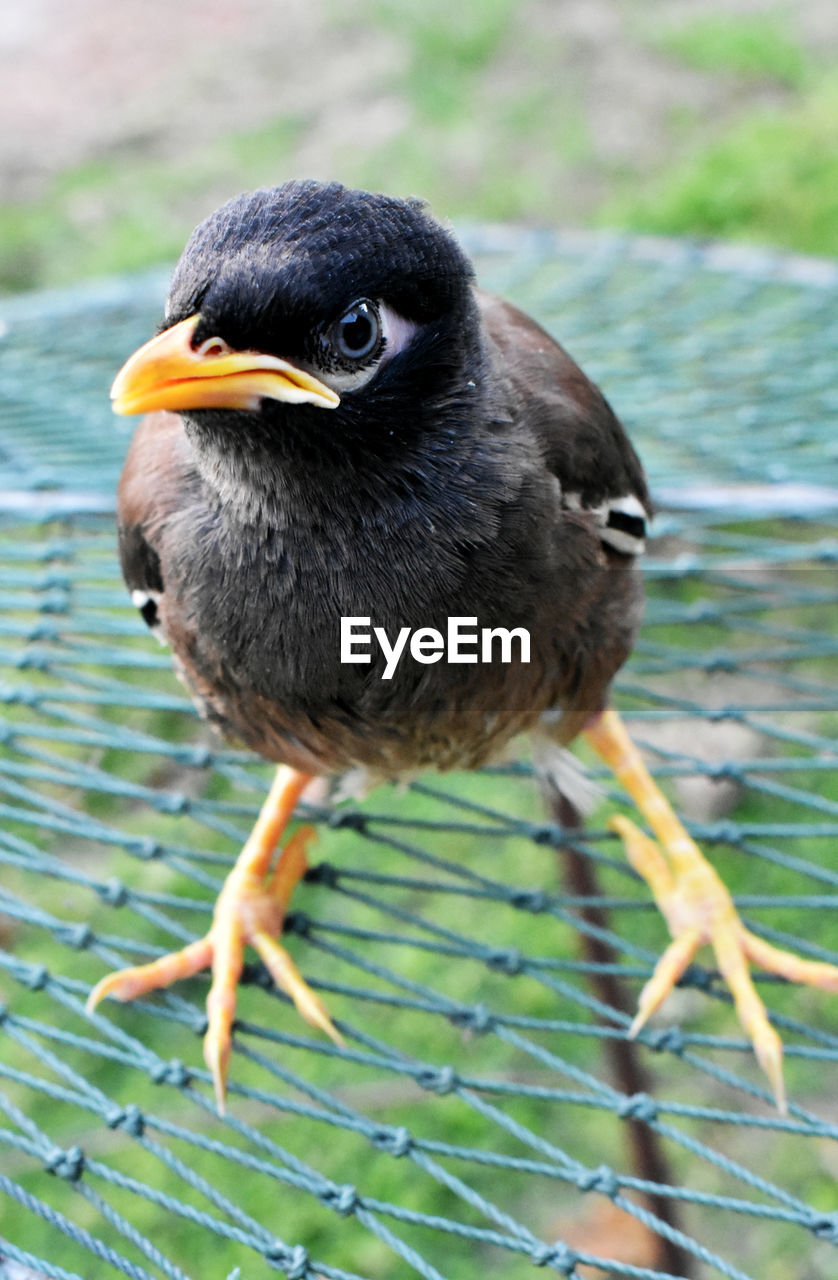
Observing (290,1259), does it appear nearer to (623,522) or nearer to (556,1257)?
(556,1257)

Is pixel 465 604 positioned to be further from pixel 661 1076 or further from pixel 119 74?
pixel 119 74

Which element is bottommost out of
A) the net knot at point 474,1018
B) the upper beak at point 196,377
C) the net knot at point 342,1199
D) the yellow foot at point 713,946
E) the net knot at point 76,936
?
the yellow foot at point 713,946

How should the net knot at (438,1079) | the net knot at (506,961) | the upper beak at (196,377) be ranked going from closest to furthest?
the upper beak at (196,377) < the net knot at (438,1079) < the net knot at (506,961)

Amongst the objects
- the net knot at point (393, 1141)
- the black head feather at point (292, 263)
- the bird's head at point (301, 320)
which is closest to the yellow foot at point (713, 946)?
the net knot at point (393, 1141)

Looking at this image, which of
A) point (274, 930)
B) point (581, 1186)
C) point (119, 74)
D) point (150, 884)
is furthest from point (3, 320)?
point (119, 74)

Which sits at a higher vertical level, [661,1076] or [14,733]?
[14,733]

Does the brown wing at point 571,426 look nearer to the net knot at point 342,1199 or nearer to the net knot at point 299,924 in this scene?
the net knot at point 299,924
